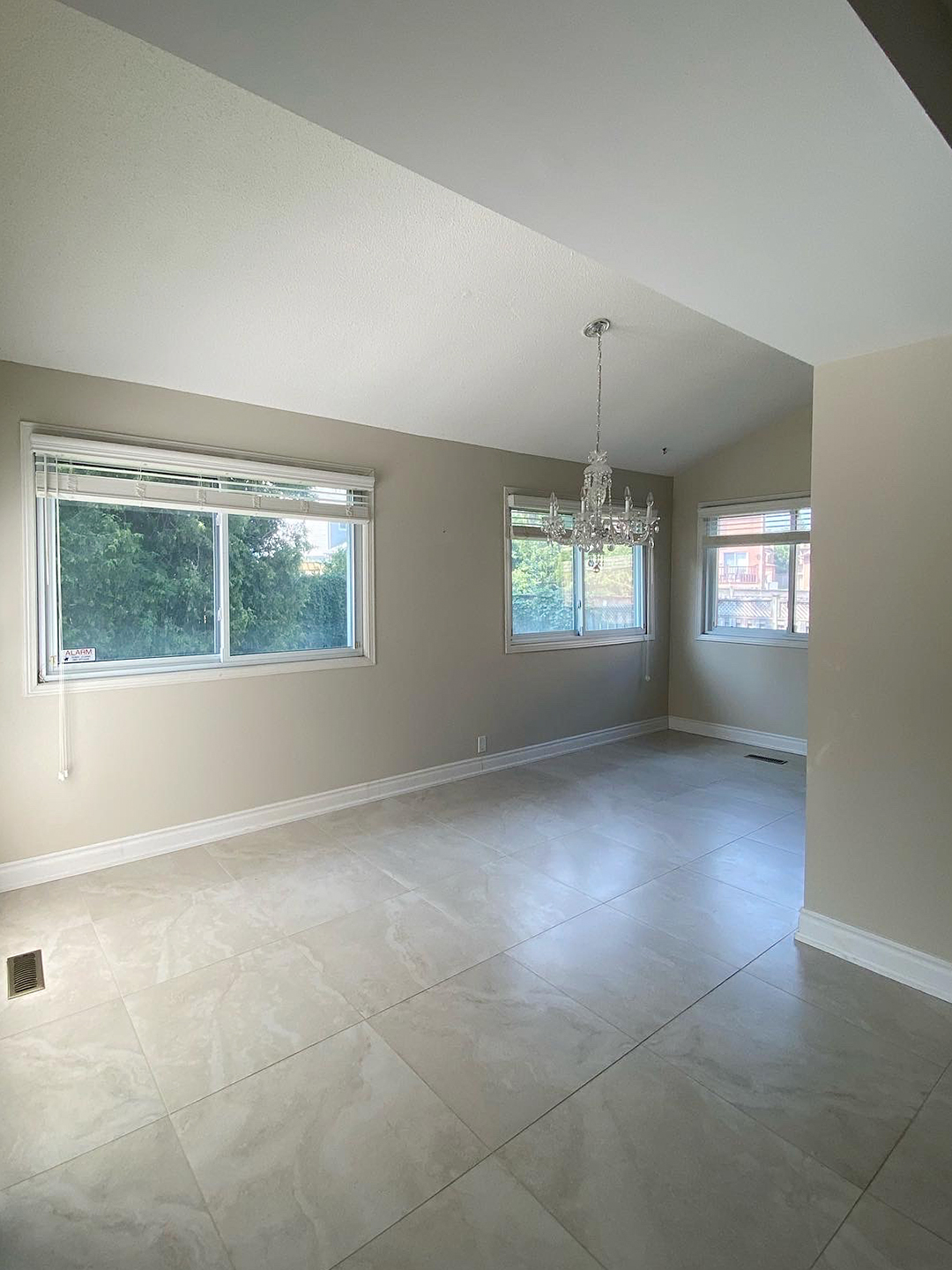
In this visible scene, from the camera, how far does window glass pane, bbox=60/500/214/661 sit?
326 centimetres

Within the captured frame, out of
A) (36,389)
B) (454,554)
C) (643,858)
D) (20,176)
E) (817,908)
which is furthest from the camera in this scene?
(454,554)

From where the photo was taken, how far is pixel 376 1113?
1.80 m

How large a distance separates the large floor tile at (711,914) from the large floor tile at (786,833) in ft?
2.29

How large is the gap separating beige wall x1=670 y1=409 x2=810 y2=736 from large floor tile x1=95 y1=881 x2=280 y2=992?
4.53 m

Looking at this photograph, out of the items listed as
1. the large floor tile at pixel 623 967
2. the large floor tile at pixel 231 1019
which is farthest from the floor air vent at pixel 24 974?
the large floor tile at pixel 623 967

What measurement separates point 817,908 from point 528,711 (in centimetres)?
285

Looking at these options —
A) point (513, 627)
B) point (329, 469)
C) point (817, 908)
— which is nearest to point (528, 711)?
point (513, 627)

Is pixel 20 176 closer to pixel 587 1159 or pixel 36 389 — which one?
pixel 36 389

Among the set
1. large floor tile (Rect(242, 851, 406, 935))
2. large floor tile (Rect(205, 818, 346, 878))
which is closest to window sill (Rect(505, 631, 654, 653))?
large floor tile (Rect(205, 818, 346, 878))

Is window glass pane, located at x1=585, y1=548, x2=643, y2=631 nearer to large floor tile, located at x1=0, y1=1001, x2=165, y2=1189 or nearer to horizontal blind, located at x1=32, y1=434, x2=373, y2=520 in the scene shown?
horizontal blind, located at x1=32, y1=434, x2=373, y2=520

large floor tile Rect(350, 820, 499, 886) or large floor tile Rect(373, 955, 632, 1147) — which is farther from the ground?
large floor tile Rect(350, 820, 499, 886)

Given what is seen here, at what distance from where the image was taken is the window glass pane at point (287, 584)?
12.5 feet

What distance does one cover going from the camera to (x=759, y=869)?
335 cm

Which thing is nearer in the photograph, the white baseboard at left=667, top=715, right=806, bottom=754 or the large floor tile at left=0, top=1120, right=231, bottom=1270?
the large floor tile at left=0, top=1120, right=231, bottom=1270
